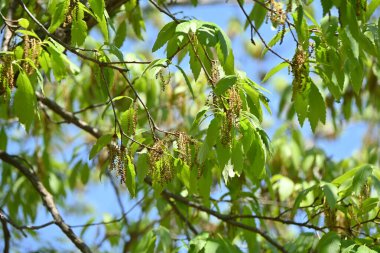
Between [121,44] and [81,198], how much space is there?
126 inches

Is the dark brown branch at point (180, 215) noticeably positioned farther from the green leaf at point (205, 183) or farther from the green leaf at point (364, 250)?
the green leaf at point (364, 250)

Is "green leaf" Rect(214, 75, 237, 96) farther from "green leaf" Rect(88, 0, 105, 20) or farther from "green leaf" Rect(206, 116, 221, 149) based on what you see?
"green leaf" Rect(88, 0, 105, 20)

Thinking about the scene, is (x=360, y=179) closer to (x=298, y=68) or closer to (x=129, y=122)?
(x=298, y=68)

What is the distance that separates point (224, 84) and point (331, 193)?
58 centimetres

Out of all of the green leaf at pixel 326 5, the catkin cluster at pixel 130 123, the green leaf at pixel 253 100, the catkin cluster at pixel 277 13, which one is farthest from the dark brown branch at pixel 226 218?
the green leaf at pixel 326 5

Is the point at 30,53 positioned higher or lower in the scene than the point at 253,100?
higher

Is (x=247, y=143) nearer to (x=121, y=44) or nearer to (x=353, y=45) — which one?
(x=353, y=45)

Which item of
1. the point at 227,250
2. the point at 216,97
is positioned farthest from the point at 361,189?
the point at 216,97

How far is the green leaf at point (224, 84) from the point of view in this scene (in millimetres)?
1904

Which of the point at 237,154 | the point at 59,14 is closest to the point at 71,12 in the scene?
the point at 59,14

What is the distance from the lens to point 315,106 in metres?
2.20

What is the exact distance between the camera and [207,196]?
241cm

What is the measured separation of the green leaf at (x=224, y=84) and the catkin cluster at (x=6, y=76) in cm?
49

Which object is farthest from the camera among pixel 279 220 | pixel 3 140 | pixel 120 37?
pixel 3 140
